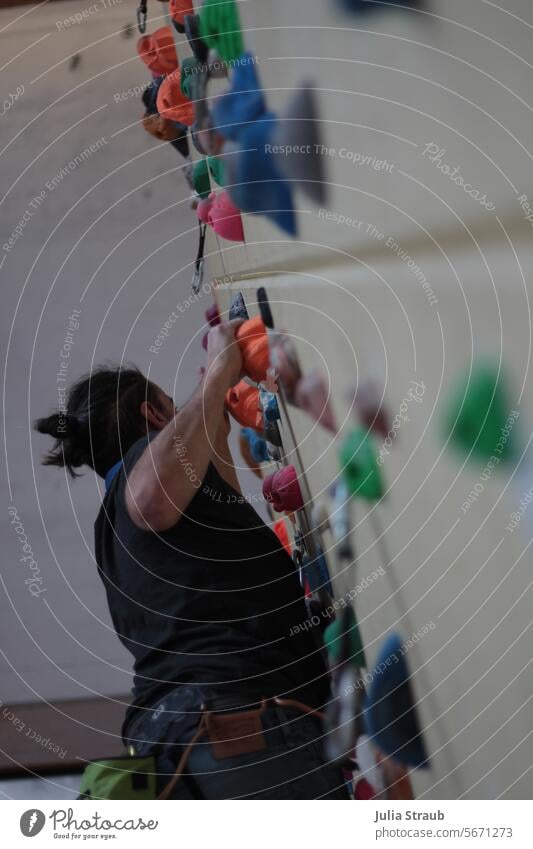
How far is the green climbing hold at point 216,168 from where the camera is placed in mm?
630

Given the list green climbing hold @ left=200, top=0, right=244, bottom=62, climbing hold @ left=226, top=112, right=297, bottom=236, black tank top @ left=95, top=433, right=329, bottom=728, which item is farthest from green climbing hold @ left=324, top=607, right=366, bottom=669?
green climbing hold @ left=200, top=0, right=244, bottom=62

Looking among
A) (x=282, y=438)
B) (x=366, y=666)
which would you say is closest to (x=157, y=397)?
(x=282, y=438)

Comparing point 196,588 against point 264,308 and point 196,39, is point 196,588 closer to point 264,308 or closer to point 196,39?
point 264,308

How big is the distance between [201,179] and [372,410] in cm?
27

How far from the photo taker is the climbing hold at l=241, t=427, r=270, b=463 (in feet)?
2.07

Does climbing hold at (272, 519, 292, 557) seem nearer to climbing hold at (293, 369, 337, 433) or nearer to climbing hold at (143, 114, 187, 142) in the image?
climbing hold at (293, 369, 337, 433)

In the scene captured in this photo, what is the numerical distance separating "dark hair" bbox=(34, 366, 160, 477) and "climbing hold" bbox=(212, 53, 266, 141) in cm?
16

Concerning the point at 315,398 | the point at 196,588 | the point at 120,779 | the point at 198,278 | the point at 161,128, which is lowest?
the point at 120,779

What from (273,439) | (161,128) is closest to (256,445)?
(273,439)

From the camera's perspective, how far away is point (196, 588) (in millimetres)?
591

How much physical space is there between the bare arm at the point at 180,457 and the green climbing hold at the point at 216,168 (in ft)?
0.34

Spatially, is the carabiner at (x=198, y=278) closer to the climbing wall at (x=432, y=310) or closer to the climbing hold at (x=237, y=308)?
the climbing hold at (x=237, y=308)

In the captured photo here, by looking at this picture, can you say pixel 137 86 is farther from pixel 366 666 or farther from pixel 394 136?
pixel 366 666

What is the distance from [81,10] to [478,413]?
1.24 feet
